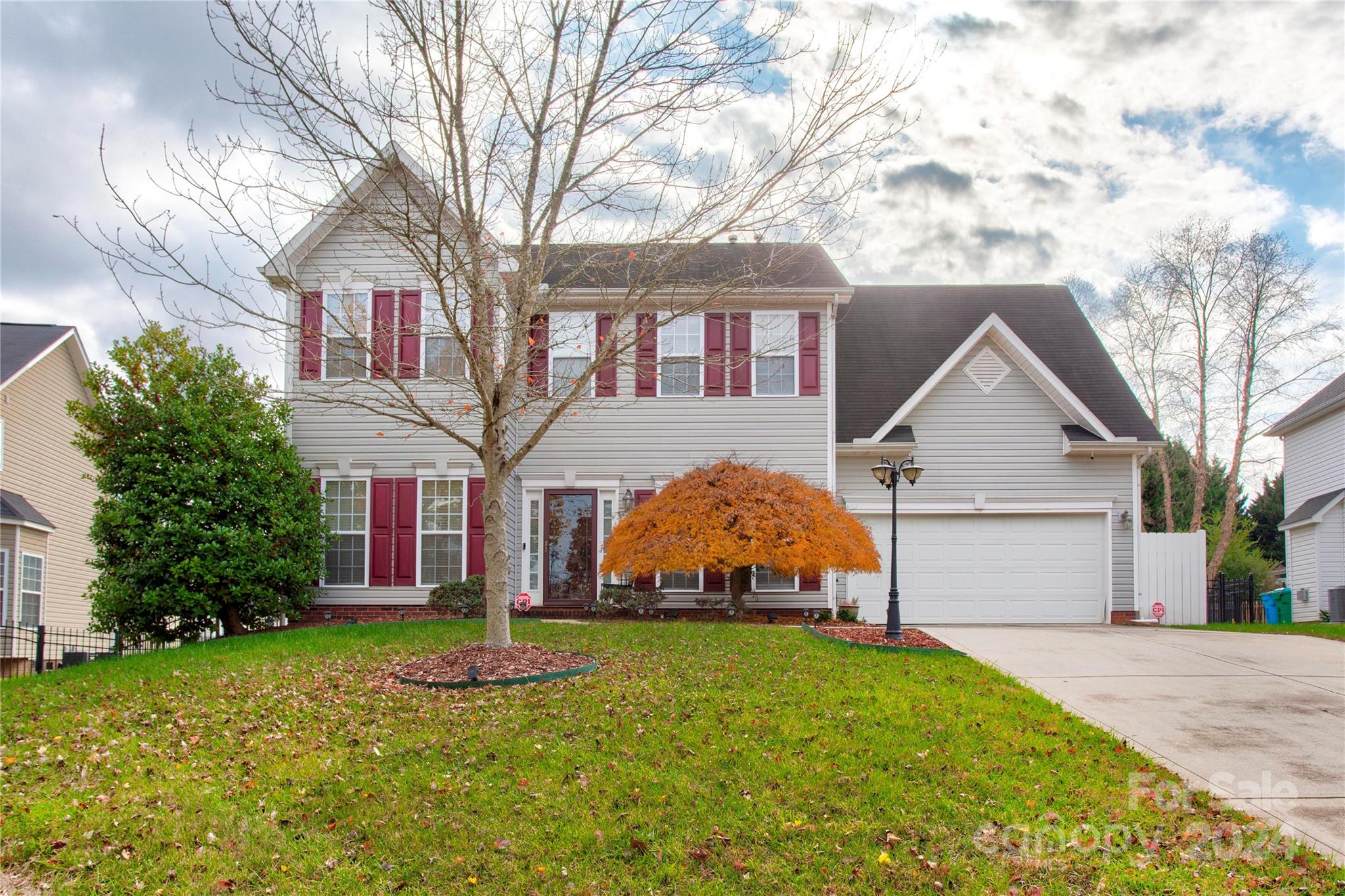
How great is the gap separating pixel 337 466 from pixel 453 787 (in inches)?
453

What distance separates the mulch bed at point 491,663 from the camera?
9.68 meters

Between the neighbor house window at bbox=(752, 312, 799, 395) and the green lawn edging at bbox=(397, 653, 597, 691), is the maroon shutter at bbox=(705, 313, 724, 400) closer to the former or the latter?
the neighbor house window at bbox=(752, 312, 799, 395)

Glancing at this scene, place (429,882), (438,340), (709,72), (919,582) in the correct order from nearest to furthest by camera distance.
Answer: (429,882), (709,72), (438,340), (919,582)

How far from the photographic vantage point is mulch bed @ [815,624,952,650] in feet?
39.3

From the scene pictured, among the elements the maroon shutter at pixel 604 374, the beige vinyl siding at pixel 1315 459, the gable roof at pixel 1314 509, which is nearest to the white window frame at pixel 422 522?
the maroon shutter at pixel 604 374

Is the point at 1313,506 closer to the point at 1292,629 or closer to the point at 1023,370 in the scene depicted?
the point at 1292,629

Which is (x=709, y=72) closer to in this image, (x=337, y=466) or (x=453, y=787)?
(x=453, y=787)

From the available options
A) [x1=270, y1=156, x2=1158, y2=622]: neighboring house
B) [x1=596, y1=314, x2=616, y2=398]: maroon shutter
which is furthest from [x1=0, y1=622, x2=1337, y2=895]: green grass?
[x1=596, y1=314, x2=616, y2=398]: maroon shutter

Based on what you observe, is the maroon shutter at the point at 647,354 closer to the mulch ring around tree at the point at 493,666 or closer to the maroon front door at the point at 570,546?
the maroon front door at the point at 570,546

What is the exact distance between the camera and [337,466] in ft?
55.6

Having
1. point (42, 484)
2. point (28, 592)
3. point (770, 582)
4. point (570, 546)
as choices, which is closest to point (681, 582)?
point (770, 582)

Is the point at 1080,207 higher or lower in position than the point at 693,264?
higher

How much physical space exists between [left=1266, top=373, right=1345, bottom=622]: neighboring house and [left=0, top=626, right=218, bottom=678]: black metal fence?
72.5ft

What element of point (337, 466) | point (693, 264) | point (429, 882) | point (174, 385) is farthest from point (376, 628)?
point (429, 882)
